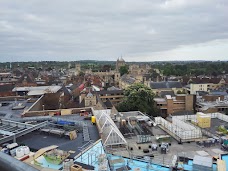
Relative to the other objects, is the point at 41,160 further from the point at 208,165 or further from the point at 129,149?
the point at 208,165

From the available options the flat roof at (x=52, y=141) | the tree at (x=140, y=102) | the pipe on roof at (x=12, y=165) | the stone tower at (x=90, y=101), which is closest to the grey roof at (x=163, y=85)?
the tree at (x=140, y=102)

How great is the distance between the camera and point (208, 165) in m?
12.6

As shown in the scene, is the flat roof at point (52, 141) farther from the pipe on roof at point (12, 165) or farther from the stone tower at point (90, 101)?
the stone tower at point (90, 101)

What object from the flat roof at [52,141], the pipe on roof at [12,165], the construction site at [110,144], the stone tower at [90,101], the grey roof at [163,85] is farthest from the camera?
the grey roof at [163,85]

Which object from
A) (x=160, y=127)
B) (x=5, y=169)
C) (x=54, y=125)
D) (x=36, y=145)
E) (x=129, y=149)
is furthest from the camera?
(x=160, y=127)

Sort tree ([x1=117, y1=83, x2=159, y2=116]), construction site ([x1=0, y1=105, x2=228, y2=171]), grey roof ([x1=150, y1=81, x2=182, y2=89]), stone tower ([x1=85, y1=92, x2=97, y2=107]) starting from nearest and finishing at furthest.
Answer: construction site ([x1=0, y1=105, x2=228, y2=171]), stone tower ([x1=85, y1=92, x2=97, y2=107]), tree ([x1=117, y1=83, x2=159, y2=116]), grey roof ([x1=150, y1=81, x2=182, y2=89])

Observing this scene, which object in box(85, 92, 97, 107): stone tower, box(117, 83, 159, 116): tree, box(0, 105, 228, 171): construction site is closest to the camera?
box(0, 105, 228, 171): construction site

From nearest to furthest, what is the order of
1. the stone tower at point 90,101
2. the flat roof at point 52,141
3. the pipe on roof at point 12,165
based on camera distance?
the pipe on roof at point 12,165 < the flat roof at point 52,141 < the stone tower at point 90,101

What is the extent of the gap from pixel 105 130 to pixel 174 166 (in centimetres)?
818

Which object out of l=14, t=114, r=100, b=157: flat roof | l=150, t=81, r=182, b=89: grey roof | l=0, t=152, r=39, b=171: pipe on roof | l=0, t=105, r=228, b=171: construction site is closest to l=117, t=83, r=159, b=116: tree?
l=0, t=105, r=228, b=171: construction site

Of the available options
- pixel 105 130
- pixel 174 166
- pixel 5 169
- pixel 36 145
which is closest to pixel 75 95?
pixel 105 130

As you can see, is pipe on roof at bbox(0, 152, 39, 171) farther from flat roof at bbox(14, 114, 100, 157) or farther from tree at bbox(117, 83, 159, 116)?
tree at bbox(117, 83, 159, 116)

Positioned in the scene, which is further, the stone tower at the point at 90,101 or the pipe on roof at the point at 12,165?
the stone tower at the point at 90,101

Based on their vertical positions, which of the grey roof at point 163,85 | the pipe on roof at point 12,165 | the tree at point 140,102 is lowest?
the tree at point 140,102
